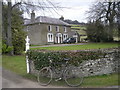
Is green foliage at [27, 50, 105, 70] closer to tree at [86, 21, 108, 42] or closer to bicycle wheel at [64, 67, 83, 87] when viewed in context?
bicycle wheel at [64, 67, 83, 87]

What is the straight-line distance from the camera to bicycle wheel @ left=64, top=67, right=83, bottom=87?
601cm

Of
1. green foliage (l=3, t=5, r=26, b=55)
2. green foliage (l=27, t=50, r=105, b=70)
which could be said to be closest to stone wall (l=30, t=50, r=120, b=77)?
green foliage (l=27, t=50, r=105, b=70)

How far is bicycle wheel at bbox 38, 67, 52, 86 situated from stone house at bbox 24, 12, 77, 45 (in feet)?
86.4

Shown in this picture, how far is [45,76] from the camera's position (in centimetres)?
673

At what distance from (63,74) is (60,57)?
78 cm

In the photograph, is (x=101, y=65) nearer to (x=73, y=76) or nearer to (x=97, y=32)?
(x=73, y=76)

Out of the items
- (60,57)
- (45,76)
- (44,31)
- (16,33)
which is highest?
(44,31)

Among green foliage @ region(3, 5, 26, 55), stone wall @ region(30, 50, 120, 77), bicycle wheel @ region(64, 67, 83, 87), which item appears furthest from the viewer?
green foliage @ region(3, 5, 26, 55)

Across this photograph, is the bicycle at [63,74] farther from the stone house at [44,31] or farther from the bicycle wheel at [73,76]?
the stone house at [44,31]

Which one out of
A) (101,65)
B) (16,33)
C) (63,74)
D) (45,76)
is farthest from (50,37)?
(63,74)

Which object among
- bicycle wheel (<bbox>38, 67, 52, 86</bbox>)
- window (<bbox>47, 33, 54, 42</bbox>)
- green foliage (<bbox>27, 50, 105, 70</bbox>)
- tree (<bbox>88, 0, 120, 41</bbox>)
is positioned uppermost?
tree (<bbox>88, 0, 120, 41</bbox>)

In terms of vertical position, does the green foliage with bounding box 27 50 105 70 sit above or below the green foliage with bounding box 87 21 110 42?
below

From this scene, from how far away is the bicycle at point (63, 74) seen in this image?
6.12 m

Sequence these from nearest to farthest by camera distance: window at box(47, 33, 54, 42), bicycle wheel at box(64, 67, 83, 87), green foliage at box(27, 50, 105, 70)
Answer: bicycle wheel at box(64, 67, 83, 87), green foliage at box(27, 50, 105, 70), window at box(47, 33, 54, 42)
